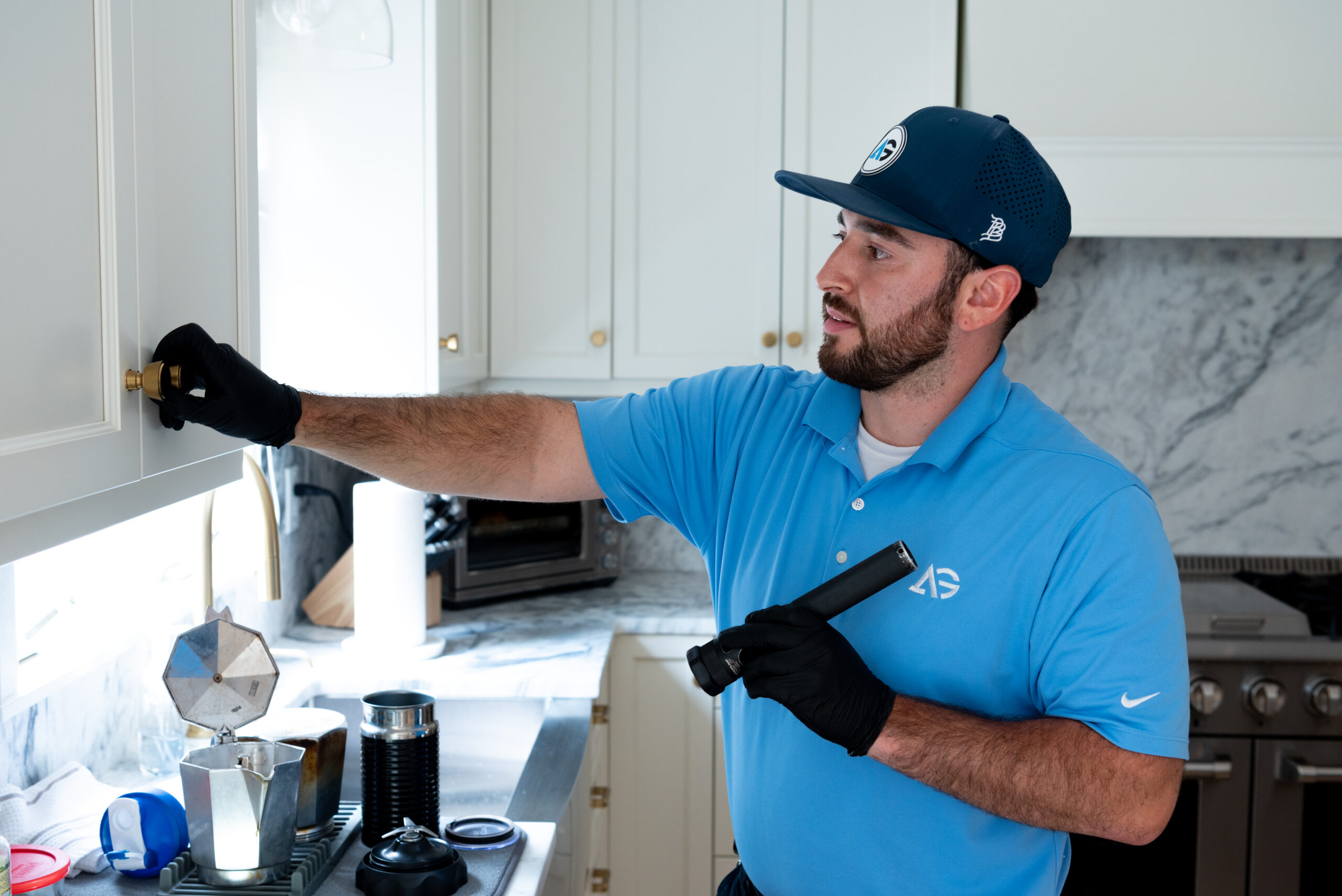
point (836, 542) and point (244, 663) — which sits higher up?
point (836, 542)

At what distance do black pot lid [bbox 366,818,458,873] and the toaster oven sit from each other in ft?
3.95

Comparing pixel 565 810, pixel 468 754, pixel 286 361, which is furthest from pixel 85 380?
pixel 468 754

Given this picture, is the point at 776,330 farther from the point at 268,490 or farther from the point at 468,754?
the point at 268,490

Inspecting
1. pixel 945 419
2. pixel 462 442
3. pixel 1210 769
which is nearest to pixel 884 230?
pixel 945 419

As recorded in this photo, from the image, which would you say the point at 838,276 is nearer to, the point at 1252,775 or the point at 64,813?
the point at 64,813

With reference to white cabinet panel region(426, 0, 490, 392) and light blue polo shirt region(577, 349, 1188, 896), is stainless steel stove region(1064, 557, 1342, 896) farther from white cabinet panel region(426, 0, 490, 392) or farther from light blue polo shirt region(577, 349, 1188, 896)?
white cabinet panel region(426, 0, 490, 392)

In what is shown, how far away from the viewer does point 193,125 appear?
0.95 meters

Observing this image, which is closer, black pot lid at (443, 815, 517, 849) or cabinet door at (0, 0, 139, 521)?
cabinet door at (0, 0, 139, 521)

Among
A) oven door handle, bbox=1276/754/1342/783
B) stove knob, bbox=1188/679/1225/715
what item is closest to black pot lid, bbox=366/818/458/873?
stove knob, bbox=1188/679/1225/715

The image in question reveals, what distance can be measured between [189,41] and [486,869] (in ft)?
2.88

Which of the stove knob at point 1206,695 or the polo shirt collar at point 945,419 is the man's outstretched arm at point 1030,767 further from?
the stove knob at point 1206,695

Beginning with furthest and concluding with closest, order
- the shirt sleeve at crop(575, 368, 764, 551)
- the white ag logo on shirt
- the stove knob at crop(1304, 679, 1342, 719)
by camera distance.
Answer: the stove knob at crop(1304, 679, 1342, 719)
the shirt sleeve at crop(575, 368, 764, 551)
the white ag logo on shirt

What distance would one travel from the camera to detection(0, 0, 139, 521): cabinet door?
0.68 m

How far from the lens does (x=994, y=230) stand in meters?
1.26
